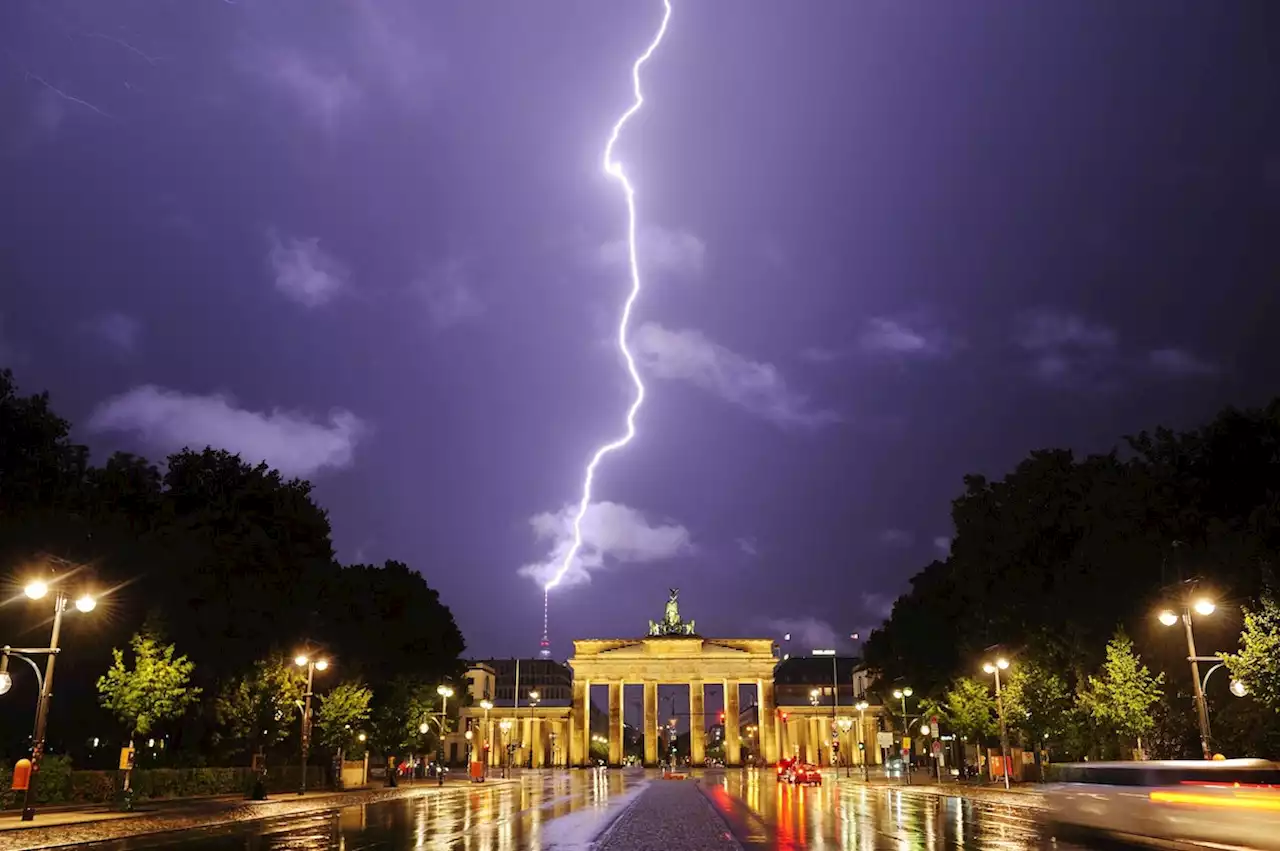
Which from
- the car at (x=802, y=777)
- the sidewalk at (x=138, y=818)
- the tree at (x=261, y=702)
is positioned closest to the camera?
the sidewalk at (x=138, y=818)

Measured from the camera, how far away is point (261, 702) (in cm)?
5344

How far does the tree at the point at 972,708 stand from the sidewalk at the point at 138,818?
1587 inches

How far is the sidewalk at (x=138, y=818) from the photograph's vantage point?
2425 cm

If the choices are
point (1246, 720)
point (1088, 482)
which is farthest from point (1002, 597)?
point (1246, 720)

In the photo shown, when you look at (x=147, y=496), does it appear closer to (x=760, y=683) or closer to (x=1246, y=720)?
(x=1246, y=720)

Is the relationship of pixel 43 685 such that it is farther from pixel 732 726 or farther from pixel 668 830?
pixel 732 726

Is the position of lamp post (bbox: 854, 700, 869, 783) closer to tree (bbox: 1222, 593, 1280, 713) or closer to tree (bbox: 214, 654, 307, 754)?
tree (bbox: 214, 654, 307, 754)

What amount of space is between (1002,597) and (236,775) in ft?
153

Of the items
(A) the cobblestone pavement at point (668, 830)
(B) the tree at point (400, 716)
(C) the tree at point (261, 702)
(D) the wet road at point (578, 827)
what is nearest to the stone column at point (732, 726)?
(B) the tree at point (400, 716)

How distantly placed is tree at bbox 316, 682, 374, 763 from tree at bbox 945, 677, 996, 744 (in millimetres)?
39977

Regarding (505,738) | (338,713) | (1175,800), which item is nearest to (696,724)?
(505,738)

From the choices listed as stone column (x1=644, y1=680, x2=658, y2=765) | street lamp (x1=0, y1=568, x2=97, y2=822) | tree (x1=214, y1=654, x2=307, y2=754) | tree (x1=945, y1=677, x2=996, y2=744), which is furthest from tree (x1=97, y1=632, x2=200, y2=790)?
stone column (x1=644, y1=680, x2=658, y2=765)

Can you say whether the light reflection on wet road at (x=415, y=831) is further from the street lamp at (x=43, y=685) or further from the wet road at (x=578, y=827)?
the street lamp at (x=43, y=685)

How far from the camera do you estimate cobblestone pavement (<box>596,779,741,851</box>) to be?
69.8 feet
